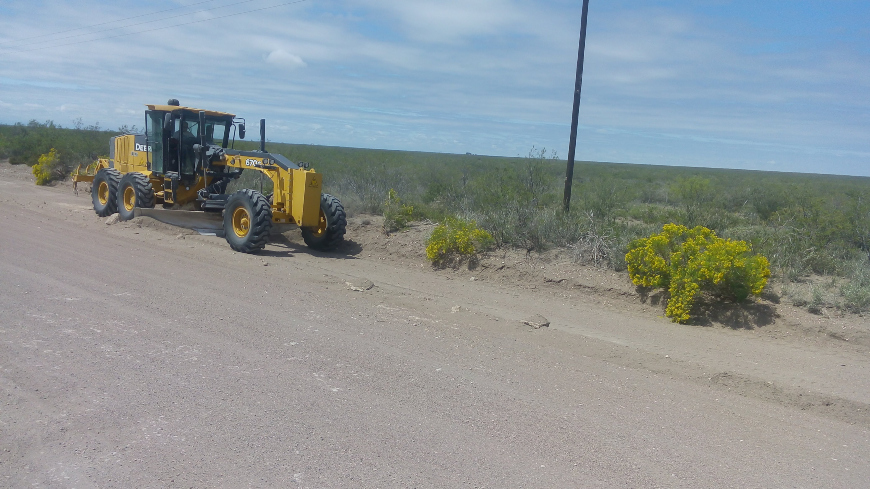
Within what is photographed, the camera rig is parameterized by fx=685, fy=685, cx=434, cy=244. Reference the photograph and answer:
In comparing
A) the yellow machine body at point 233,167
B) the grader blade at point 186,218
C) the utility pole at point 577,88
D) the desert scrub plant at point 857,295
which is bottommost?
the grader blade at point 186,218

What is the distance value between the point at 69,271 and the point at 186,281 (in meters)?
1.82

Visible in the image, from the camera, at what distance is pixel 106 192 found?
59.7ft

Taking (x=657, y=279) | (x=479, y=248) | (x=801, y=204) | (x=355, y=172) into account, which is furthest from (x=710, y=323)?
(x=355, y=172)

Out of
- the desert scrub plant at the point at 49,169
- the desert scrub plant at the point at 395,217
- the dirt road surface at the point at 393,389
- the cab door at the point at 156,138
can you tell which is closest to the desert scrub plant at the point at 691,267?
the dirt road surface at the point at 393,389

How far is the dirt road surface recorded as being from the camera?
4.79 m

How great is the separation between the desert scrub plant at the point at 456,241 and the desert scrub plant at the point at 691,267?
301cm

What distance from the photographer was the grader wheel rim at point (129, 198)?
16516 mm

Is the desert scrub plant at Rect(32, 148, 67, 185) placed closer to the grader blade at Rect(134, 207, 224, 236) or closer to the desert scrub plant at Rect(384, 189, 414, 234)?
the grader blade at Rect(134, 207, 224, 236)

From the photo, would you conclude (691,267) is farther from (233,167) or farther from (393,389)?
(233,167)

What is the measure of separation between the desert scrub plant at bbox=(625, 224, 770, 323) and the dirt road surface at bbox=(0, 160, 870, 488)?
1.70ft

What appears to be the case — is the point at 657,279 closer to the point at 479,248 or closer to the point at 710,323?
the point at 710,323

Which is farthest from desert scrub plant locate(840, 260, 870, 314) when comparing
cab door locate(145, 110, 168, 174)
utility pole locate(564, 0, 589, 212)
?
cab door locate(145, 110, 168, 174)

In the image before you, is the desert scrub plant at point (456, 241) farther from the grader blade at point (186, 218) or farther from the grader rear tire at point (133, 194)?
the grader rear tire at point (133, 194)

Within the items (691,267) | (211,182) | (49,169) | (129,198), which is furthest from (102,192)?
(691,267)
